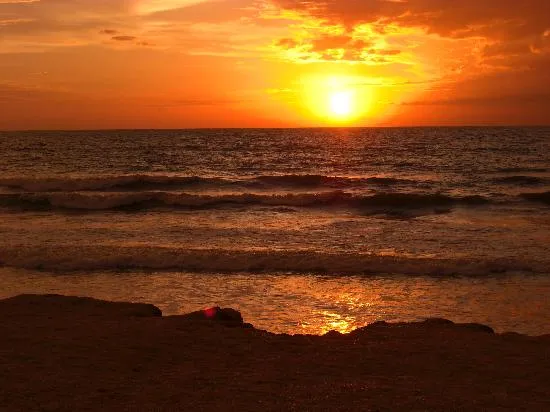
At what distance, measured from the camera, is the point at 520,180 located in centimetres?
3566

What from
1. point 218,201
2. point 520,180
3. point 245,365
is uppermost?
point 520,180

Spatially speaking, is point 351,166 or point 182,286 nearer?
point 182,286

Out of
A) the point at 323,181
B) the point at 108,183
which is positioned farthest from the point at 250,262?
the point at 108,183

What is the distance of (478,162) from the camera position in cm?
4706

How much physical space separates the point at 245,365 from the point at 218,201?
21878mm

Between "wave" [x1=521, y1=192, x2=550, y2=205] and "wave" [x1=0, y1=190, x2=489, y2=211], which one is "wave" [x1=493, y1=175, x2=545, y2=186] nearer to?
"wave" [x1=521, y1=192, x2=550, y2=205]

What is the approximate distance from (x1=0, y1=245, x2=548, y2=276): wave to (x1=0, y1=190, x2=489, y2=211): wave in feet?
37.8

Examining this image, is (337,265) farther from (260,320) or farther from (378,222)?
(378,222)

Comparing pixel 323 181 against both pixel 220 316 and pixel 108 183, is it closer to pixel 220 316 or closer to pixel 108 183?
pixel 108 183

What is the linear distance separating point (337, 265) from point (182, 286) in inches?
165

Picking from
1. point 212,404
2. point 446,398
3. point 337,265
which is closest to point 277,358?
point 212,404

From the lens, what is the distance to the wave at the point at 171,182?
3409 centimetres

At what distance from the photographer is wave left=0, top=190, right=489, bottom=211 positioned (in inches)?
1073

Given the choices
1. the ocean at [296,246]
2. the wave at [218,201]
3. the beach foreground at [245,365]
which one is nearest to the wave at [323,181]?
the ocean at [296,246]
